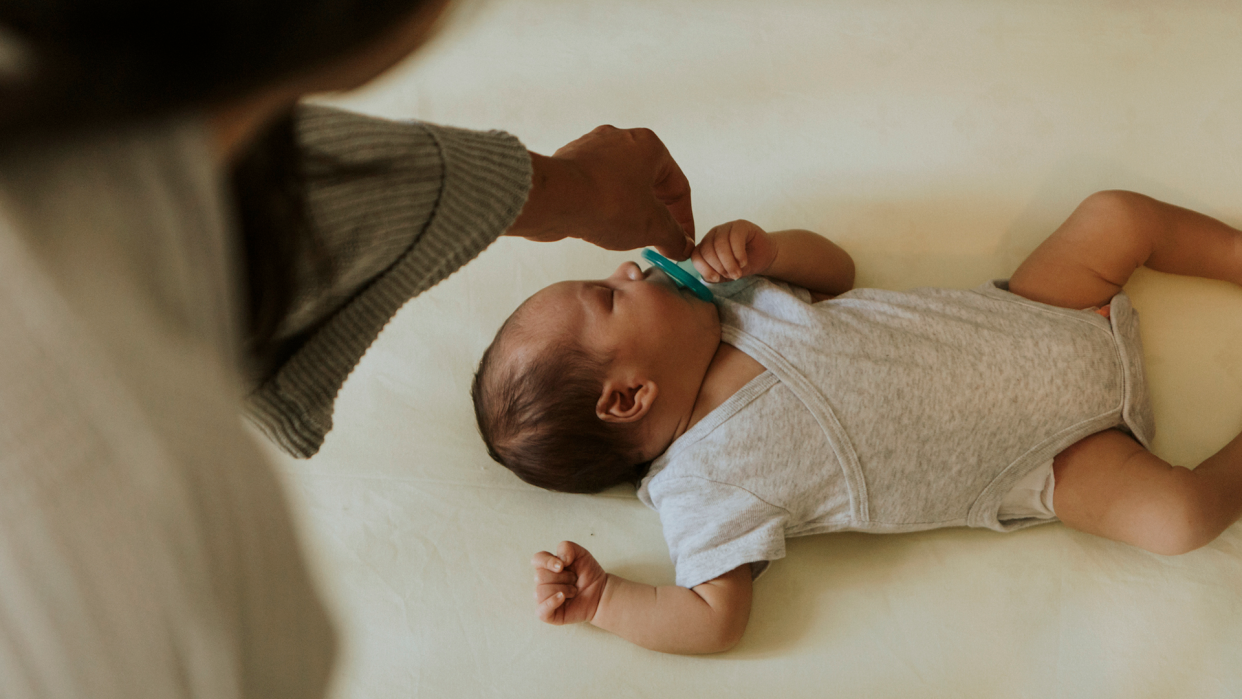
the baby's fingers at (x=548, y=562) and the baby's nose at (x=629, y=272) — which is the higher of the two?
the baby's nose at (x=629, y=272)

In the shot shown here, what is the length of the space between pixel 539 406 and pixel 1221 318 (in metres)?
0.81

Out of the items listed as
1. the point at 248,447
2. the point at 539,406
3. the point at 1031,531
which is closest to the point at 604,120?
the point at 539,406

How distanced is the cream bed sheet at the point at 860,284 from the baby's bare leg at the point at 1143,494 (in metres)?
0.04

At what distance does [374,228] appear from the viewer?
55cm

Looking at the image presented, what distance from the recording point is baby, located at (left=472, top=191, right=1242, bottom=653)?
32.6 inches

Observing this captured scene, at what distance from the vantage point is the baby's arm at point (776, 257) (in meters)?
0.89

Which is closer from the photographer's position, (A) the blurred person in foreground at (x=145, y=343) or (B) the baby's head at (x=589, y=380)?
(A) the blurred person in foreground at (x=145, y=343)

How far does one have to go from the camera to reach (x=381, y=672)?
85 cm

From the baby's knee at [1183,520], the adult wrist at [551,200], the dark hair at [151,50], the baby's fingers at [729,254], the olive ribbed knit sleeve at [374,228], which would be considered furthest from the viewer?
the baby's fingers at [729,254]

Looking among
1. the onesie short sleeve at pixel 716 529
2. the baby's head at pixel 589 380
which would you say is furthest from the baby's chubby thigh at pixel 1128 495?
the baby's head at pixel 589 380

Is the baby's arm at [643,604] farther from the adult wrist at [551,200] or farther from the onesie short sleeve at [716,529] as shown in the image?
the adult wrist at [551,200]

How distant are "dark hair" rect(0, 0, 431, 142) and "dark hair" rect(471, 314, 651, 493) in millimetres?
570

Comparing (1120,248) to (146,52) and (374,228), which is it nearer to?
(374,228)

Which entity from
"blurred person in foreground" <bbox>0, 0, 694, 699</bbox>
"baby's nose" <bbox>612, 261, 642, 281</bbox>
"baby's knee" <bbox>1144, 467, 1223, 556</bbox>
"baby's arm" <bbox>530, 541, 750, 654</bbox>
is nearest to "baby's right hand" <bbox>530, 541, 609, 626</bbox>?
"baby's arm" <bbox>530, 541, 750, 654</bbox>
